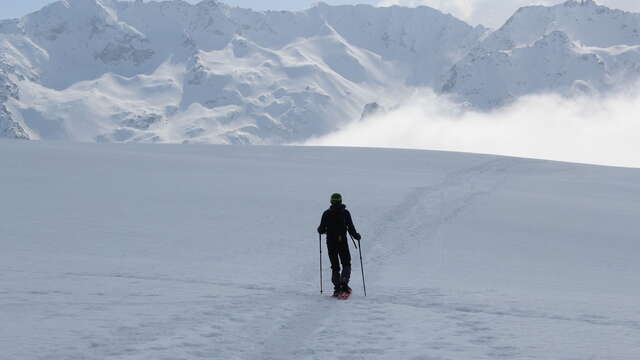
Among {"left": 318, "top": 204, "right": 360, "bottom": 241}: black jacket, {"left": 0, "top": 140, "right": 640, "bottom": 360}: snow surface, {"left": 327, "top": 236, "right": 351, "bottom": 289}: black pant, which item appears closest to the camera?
{"left": 0, "top": 140, "right": 640, "bottom": 360}: snow surface

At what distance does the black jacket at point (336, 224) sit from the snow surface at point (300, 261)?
4.28 ft

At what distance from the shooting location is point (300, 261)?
17.5m

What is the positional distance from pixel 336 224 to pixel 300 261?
3.06m

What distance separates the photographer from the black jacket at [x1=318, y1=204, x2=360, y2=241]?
1467 cm

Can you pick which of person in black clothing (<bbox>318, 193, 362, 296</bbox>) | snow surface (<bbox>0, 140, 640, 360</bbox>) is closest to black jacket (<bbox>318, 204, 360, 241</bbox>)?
person in black clothing (<bbox>318, 193, 362, 296</bbox>)

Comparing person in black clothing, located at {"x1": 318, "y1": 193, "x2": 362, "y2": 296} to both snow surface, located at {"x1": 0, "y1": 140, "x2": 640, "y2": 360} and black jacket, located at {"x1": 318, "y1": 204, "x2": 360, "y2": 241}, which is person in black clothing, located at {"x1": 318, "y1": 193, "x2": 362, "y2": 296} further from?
snow surface, located at {"x1": 0, "y1": 140, "x2": 640, "y2": 360}

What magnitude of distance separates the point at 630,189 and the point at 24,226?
923 inches

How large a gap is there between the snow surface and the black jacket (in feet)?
4.28

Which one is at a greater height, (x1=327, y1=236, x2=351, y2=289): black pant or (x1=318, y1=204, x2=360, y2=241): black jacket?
(x1=318, y1=204, x2=360, y2=241): black jacket

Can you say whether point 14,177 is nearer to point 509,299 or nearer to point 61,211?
point 61,211

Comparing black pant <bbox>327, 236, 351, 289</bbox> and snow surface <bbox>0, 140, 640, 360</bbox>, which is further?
black pant <bbox>327, 236, 351, 289</bbox>

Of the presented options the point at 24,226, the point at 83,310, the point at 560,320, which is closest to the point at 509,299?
the point at 560,320

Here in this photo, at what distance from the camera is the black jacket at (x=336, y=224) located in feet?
48.1

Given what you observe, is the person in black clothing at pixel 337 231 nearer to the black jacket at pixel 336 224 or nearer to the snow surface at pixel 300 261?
the black jacket at pixel 336 224
